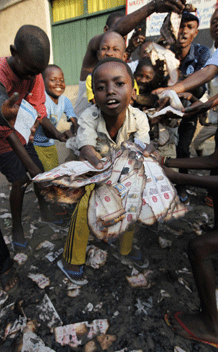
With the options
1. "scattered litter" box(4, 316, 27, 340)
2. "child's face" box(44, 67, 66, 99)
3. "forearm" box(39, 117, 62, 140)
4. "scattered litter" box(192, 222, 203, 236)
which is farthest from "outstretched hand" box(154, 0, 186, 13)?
"scattered litter" box(4, 316, 27, 340)

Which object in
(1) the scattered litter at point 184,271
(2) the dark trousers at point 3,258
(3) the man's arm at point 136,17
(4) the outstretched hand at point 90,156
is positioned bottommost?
(1) the scattered litter at point 184,271

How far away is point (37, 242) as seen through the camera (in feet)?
7.16

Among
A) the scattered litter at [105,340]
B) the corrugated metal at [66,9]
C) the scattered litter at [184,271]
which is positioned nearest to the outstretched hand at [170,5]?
the scattered litter at [184,271]

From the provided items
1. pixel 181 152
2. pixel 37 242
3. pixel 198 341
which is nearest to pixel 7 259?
pixel 37 242

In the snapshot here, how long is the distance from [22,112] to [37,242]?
4.73ft

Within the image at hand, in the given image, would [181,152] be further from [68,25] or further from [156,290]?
[68,25]

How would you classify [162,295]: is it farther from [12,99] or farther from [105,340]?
[12,99]

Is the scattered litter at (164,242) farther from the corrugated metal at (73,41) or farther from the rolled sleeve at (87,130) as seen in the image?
the corrugated metal at (73,41)

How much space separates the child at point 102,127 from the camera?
1.39 m

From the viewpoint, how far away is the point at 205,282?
1.24 m

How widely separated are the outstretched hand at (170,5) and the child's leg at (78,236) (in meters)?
2.08

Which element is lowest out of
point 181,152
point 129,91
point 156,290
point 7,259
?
point 156,290

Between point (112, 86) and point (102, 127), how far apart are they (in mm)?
A: 318

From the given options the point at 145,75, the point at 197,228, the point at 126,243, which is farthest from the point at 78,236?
the point at 145,75
